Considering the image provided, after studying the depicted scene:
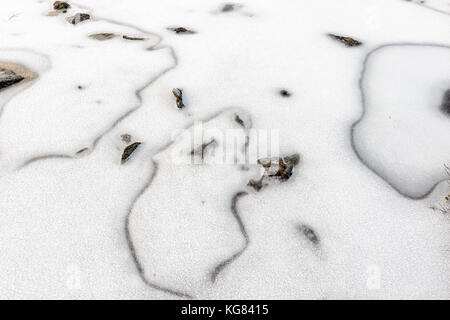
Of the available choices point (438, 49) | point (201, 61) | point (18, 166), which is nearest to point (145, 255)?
point (18, 166)

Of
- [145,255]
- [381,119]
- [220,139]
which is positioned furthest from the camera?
[381,119]

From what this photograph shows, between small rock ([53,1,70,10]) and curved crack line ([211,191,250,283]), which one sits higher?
small rock ([53,1,70,10])

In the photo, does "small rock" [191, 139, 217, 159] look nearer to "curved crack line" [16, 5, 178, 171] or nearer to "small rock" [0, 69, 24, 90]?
"curved crack line" [16, 5, 178, 171]

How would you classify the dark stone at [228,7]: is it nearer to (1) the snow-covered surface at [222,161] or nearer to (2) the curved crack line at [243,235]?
(1) the snow-covered surface at [222,161]

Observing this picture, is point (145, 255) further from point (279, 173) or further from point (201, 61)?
point (201, 61)

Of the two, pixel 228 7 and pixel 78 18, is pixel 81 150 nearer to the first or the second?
pixel 78 18

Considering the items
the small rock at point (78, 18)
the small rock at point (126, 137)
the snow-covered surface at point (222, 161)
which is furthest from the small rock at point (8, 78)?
the small rock at point (126, 137)

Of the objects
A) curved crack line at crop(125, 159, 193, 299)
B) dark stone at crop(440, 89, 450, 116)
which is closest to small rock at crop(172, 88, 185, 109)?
curved crack line at crop(125, 159, 193, 299)
